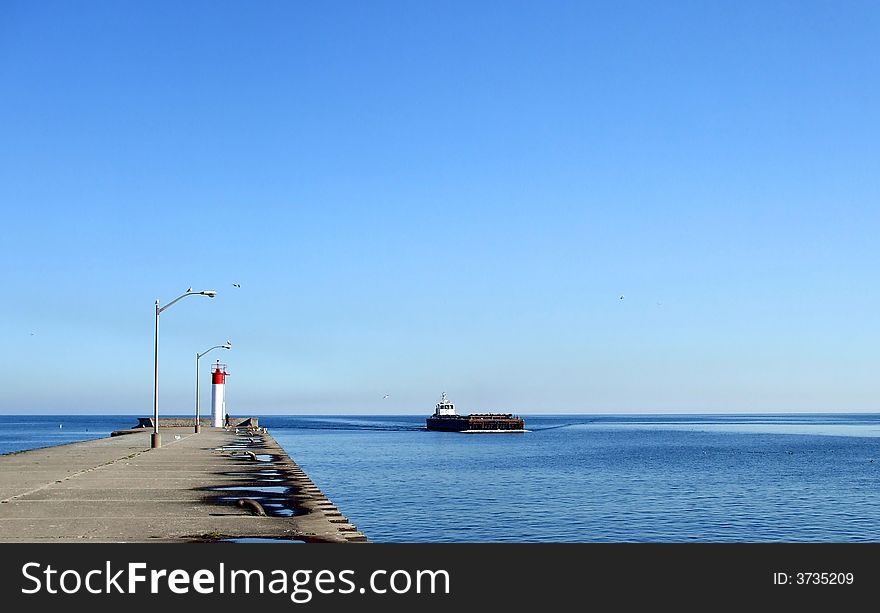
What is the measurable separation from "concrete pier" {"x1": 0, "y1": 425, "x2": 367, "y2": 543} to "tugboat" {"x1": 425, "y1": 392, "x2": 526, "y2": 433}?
13936cm

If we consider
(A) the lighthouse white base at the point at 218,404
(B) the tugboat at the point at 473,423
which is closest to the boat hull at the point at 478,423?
(B) the tugboat at the point at 473,423

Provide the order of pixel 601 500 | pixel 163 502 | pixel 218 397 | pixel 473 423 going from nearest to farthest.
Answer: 1. pixel 163 502
2. pixel 601 500
3. pixel 218 397
4. pixel 473 423

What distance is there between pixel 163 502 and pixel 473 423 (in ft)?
505

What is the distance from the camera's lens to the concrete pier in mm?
17016

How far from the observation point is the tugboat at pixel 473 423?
176 meters

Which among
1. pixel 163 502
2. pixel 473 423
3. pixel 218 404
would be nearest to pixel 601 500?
pixel 163 502

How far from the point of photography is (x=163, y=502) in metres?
22.2

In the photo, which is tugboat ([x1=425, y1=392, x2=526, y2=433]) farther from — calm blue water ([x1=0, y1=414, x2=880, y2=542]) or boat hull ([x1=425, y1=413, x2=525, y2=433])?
calm blue water ([x1=0, y1=414, x2=880, y2=542])

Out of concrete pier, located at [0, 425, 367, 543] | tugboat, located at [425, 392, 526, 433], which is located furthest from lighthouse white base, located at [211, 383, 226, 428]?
tugboat, located at [425, 392, 526, 433]

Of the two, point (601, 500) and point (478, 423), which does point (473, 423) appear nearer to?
point (478, 423)

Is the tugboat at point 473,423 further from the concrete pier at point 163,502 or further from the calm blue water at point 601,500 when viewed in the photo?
the concrete pier at point 163,502
